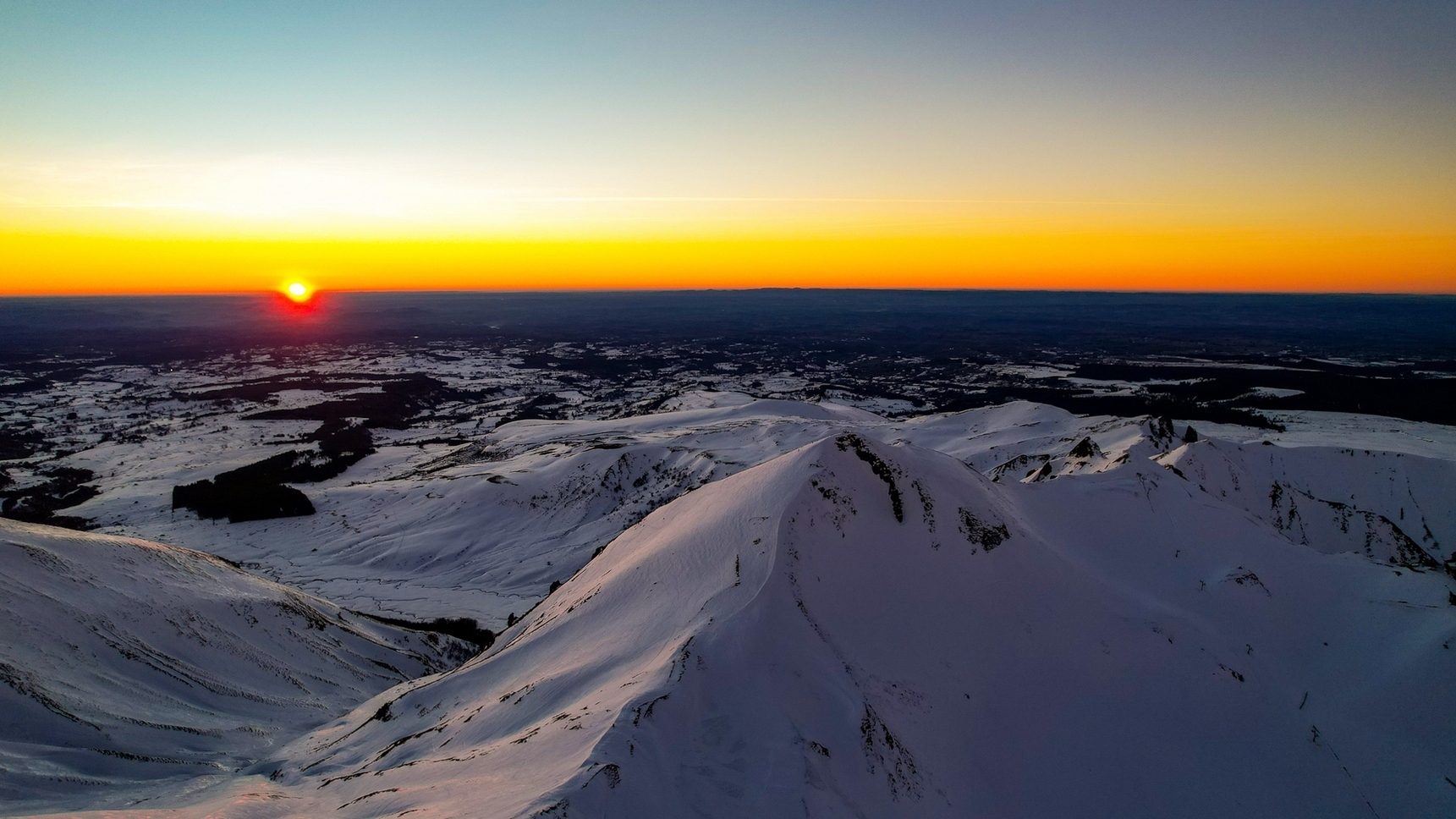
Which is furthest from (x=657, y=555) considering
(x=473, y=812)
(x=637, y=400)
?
(x=637, y=400)

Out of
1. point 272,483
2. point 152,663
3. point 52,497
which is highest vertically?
point 152,663

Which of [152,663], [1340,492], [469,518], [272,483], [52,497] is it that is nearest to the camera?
[152,663]

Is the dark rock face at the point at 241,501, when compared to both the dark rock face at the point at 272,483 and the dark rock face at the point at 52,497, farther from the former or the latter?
the dark rock face at the point at 52,497

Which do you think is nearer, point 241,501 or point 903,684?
point 903,684

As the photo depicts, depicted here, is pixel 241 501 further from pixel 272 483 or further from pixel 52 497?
pixel 52 497

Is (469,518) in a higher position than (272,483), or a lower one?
lower

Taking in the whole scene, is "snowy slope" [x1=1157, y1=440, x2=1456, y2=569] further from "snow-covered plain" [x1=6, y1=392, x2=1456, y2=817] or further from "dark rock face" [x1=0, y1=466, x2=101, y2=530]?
"dark rock face" [x1=0, y1=466, x2=101, y2=530]

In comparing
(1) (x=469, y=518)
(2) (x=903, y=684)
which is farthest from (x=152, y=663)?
(1) (x=469, y=518)
